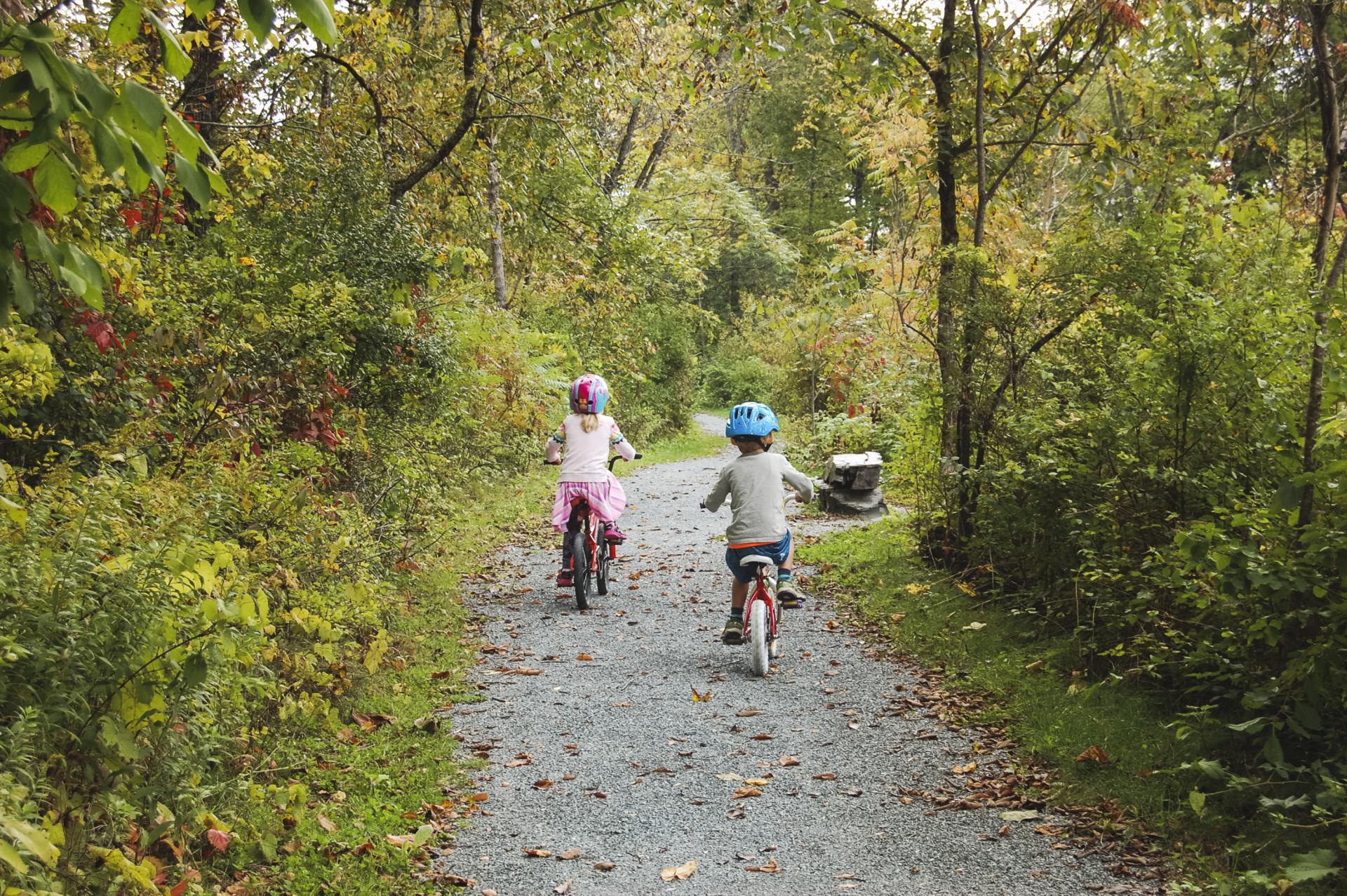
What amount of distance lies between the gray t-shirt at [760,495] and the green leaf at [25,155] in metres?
6.08

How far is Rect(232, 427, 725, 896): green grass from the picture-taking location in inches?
170

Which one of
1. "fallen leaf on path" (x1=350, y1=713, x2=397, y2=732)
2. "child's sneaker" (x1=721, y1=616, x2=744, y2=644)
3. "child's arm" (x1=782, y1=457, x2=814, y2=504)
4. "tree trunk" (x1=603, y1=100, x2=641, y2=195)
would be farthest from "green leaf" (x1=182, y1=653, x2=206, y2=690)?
"tree trunk" (x1=603, y1=100, x2=641, y2=195)

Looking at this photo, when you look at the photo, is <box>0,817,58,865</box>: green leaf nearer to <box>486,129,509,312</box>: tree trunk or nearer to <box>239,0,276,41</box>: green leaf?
<box>239,0,276,41</box>: green leaf

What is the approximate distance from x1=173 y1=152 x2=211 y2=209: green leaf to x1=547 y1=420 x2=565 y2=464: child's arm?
7.56 metres

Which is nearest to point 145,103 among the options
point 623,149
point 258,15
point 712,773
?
point 258,15

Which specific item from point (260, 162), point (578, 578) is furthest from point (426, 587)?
point (260, 162)

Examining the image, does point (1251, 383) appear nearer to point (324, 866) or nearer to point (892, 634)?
point (892, 634)

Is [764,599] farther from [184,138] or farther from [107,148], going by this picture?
[107,148]

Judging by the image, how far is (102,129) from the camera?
182 centimetres

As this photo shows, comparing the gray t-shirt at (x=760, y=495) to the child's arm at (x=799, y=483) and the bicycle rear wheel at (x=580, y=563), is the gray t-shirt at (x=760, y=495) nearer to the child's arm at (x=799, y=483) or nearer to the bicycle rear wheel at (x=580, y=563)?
the child's arm at (x=799, y=483)

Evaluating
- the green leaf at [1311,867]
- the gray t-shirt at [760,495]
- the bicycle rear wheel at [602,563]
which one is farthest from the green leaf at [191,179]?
the bicycle rear wheel at [602,563]

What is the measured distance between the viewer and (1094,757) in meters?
5.33

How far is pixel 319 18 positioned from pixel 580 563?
8.07 meters

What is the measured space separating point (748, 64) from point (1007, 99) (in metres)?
2.56
